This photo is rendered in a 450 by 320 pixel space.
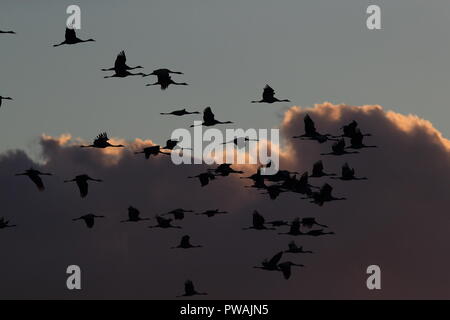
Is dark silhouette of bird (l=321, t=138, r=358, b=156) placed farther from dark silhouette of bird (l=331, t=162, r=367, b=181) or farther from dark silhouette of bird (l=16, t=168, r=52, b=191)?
dark silhouette of bird (l=16, t=168, r=52, b=191)

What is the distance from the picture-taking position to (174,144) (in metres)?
100

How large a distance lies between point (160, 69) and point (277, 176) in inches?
681

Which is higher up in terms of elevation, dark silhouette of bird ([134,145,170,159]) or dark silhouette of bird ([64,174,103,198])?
dark silhouette of bird ([134,145,170,159])

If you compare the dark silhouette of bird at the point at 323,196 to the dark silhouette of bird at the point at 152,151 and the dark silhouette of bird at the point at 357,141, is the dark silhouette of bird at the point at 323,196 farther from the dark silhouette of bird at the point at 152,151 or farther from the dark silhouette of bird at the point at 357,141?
the dark silhouette of bird at the point at 152,151

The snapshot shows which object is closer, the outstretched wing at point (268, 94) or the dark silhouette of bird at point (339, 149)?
the outstretched wing at point (268, 94)

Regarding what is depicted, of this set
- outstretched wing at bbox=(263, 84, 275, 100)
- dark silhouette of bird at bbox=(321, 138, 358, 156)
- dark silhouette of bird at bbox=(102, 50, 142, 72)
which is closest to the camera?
dark silhouette of bird at bbox=(102, 50, 142, 72)

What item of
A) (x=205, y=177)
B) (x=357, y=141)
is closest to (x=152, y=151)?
(x=205, y=177)

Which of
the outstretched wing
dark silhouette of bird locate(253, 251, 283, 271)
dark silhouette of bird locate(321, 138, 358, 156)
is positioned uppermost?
the outstretched wing

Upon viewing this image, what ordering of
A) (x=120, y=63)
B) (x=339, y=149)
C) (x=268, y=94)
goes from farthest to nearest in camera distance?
(x=339, y=149) < (x=268, y=94) < (x=120, y=63)

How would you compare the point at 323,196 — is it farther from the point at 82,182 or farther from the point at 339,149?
the point at 82,182
